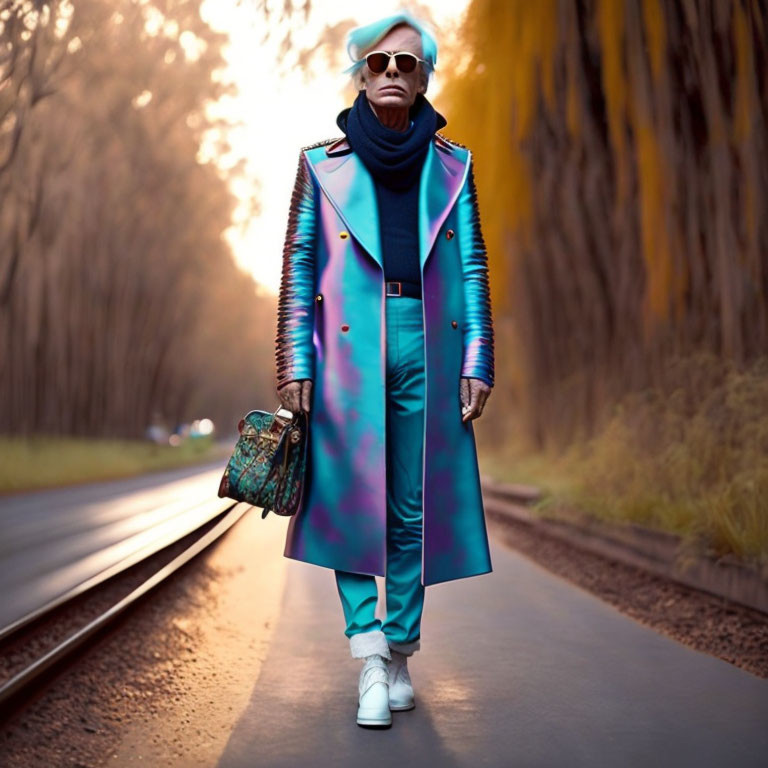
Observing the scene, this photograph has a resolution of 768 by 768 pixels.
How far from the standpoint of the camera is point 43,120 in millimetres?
13969

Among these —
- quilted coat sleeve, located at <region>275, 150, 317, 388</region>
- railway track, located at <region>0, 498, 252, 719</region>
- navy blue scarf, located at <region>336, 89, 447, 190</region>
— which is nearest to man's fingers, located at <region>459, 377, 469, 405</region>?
quilted coat sleeve, located at <region>275, 150, 317, 388</region>

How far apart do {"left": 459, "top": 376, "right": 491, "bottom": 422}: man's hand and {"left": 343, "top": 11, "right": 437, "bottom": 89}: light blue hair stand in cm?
97

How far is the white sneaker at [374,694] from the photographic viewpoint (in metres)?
3.07

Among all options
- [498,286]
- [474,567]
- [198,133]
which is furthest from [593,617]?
[198,133]

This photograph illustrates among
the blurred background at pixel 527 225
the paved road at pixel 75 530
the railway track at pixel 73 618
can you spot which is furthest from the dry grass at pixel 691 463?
the paved road at pixel 75 530

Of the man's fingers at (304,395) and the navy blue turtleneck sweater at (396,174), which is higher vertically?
the navy blue turtleneck sweater at (396,174)

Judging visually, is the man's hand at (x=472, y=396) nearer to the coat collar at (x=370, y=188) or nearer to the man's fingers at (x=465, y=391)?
the man's fingers at (x=465, y=391)

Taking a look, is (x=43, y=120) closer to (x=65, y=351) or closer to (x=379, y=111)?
(x=65, y=351)

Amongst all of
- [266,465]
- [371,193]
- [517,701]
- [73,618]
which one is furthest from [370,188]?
[73,618]

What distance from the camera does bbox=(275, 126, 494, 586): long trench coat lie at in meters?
3.27

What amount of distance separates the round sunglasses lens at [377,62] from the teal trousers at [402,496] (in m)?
0.69

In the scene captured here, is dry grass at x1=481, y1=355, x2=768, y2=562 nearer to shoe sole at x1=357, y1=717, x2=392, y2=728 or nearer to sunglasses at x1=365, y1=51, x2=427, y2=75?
shoe sole at x1=357, y1=717, x2=392, y2=728

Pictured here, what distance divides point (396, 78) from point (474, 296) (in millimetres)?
701

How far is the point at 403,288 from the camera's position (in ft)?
10.9
